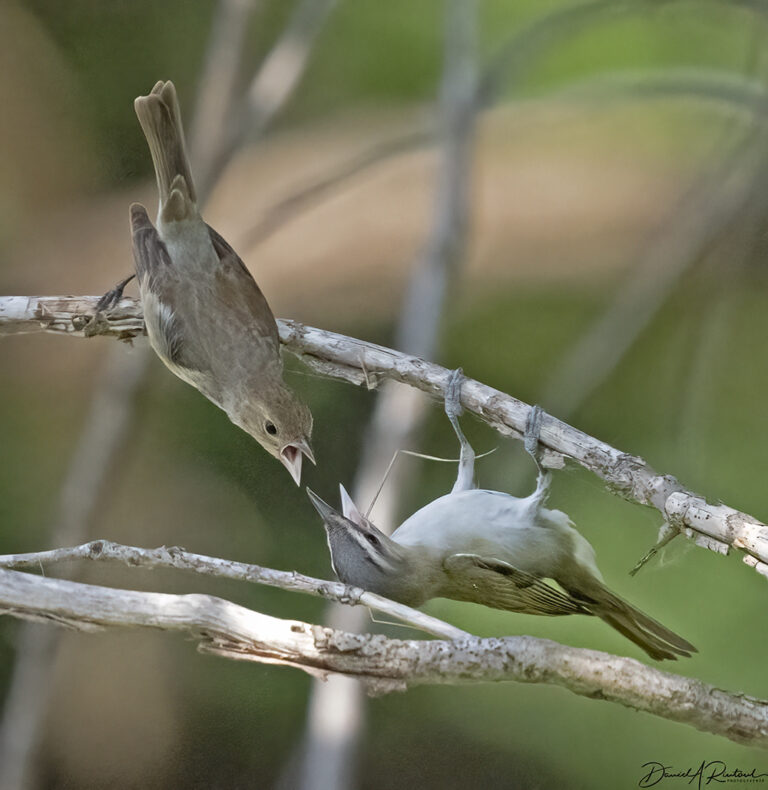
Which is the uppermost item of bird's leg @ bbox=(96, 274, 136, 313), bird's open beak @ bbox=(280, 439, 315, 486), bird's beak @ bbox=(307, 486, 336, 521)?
bird's leg @ bbox=(96, 274, 136, 313)

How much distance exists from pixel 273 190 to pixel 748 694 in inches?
49.4

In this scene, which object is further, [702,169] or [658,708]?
[702,169]

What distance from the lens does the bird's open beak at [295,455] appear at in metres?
1.71

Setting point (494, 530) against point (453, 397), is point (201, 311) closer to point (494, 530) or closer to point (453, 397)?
point (453, 397)

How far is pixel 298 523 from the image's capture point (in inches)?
68.7

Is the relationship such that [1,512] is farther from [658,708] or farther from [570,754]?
[658,708]

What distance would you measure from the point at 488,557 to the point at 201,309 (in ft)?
2.18

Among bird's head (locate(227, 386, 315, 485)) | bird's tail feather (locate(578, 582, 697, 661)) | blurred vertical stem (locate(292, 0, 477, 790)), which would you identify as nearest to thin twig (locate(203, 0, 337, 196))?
blurred vertical stem (locate(292, 0, 477, 790))

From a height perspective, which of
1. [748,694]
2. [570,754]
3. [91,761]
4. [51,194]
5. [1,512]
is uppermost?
[51,194]

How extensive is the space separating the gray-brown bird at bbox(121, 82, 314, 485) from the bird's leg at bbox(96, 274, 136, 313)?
0.05 m

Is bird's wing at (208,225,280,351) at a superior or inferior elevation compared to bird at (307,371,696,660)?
superior

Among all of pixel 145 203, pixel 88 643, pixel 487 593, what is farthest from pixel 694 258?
pixel 88 643

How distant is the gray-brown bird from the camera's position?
1.70 metres

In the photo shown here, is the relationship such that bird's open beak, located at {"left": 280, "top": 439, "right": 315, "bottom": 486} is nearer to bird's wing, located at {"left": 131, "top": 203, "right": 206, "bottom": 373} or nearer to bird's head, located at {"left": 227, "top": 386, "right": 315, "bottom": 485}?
bird's head, located at {"left": 227, "top": 386, "right": 315, "bottom": 485}
